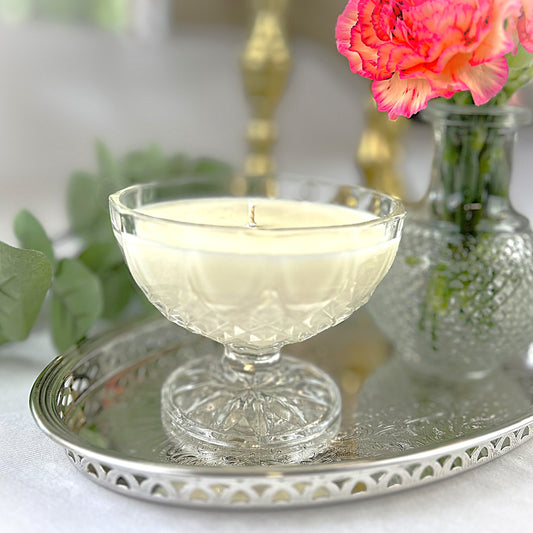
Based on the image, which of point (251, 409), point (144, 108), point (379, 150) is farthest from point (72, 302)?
point (144, 108)

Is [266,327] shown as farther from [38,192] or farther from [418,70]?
[38,192]

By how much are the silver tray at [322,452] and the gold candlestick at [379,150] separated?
189 mm

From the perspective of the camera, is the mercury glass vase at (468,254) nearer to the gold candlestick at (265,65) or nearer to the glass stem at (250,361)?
the glass stem at (250,361)

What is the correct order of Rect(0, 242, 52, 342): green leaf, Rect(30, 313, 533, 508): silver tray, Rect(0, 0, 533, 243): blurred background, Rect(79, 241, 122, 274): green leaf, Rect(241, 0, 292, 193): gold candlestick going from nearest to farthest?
Rect(30, 313, 533, 508): silver tray → Rect(0, 242, 52, 342): green leaf → Rect(79, 241, 122, 274): green leaf → Rect(241, 0, 292, 193): gold candlestick → Rect(0, 0, 533, 243): blurred background

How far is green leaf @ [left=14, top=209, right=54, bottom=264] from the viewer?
0.55 m

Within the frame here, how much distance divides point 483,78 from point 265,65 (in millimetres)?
384

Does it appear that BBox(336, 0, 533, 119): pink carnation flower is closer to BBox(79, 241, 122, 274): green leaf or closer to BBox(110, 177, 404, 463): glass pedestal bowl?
BBox(110, 177, 404, 463): glass pedestal bowl

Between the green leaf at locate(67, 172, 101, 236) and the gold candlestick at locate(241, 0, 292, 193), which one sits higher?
the gold candlestick at locate(241, 0, 292, 193)

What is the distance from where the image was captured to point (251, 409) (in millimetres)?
486

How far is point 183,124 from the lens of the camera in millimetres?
1128

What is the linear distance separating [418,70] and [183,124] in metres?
0.74

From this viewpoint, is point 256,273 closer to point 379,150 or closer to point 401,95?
point 401,95

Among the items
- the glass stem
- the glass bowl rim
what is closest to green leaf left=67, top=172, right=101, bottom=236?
the glass bowl rim

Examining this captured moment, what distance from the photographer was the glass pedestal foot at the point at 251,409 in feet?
1.48
